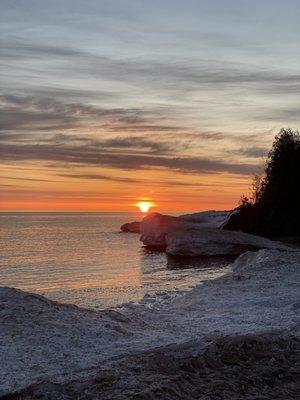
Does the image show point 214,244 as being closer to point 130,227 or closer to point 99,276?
point 99,276

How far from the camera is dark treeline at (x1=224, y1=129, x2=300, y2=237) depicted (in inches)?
2050

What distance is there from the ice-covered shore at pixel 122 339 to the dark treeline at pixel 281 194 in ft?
119

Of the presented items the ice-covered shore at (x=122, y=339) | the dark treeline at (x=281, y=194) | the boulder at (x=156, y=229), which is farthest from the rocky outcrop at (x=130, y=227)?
the ice-covered shore at (x=122, y=339)

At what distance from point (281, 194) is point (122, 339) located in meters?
43.1

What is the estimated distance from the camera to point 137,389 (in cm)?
838

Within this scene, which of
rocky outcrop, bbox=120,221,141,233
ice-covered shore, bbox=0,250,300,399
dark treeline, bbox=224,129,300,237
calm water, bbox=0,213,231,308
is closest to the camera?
ice-covered shore, bbox=0,250,300,399

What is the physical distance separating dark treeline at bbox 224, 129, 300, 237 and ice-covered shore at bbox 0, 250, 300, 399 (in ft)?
119

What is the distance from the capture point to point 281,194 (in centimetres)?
5250

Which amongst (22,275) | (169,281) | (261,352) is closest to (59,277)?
(22,275)

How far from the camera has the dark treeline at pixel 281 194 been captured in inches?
2050

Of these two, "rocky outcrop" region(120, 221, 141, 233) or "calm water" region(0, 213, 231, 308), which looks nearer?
"calm water" region(0, 213, 231, 308)

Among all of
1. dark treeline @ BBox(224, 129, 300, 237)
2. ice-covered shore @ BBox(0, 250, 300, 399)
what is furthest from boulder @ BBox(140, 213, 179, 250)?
ice-covered shore @ BBox(0, 250, 300, 399)

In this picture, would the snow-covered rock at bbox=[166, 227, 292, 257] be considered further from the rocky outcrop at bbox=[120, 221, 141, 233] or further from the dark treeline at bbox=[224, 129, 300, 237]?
the rocky outcrop at bbox=[120, 221, 141, 233]

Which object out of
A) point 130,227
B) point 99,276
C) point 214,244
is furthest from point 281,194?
point 130,227
